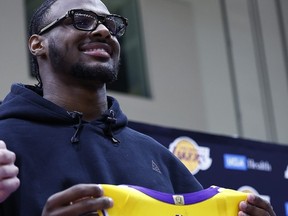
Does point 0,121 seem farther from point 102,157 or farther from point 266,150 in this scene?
point 266,150

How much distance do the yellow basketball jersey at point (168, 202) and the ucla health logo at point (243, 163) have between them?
1873mm

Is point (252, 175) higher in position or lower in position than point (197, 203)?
lower

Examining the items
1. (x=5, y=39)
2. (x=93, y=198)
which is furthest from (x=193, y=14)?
(x=93, y=198)

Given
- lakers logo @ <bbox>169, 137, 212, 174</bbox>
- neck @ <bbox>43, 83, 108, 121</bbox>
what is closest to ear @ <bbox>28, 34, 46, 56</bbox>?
neck @ <bbox>43, 83, 108, 121</bbox>

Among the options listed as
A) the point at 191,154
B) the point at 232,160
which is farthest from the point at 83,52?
the point at 232,160

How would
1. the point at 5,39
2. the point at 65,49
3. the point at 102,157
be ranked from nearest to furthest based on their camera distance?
1. the point at 102,157
2. the point at 65,49
3. the point at 5,39

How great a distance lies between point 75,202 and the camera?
146 centimetres

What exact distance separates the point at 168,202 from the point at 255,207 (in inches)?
8.7

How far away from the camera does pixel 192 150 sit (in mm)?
3525

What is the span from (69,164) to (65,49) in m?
0.41

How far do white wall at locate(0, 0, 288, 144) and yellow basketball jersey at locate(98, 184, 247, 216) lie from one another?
5104mm

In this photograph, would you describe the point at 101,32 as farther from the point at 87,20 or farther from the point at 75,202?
the point at 75,202

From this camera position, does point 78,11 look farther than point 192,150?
No

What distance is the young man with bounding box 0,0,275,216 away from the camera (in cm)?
173
